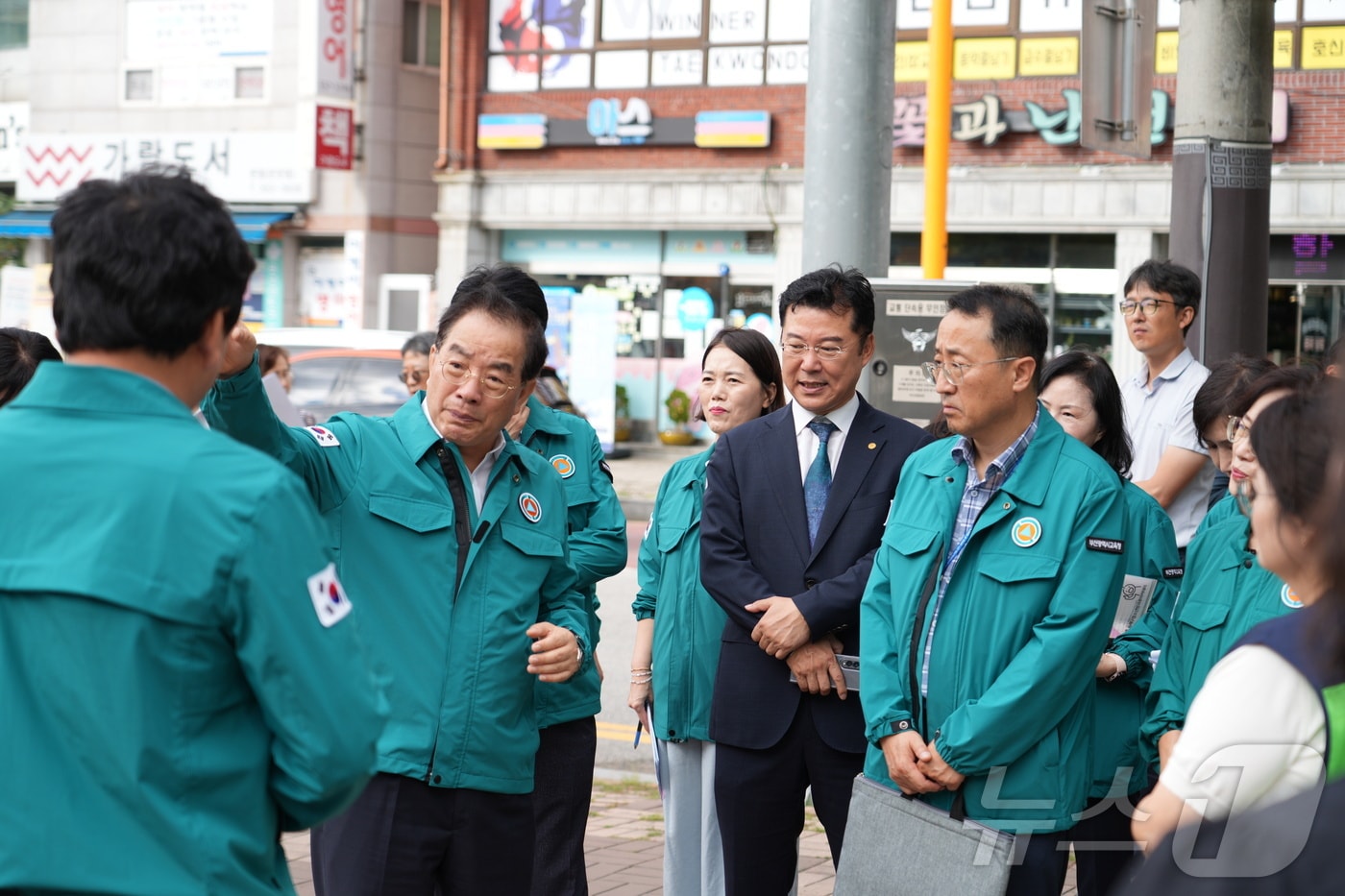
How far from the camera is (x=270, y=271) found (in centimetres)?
2570

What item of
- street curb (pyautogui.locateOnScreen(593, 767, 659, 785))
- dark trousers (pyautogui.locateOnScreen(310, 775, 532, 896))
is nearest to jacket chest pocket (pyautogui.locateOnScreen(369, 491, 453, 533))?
dark trousers (pyautogui.locateOnScreen(310, 775, 532, 896))

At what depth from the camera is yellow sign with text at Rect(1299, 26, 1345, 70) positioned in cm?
1878

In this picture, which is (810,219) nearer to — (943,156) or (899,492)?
(899,492)

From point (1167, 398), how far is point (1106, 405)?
4.25 ft

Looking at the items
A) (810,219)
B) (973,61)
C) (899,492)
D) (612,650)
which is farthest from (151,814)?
(973,61)

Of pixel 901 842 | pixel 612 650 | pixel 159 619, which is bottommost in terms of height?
pixel 612 650

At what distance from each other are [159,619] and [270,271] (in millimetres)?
24658

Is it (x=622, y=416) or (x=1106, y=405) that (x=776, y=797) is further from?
(x=622, y=416)

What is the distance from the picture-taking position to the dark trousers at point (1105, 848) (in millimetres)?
4090

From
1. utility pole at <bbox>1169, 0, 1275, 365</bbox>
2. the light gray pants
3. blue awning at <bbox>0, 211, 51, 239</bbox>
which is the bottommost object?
the light gray pants

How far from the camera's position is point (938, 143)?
1216 centimetres

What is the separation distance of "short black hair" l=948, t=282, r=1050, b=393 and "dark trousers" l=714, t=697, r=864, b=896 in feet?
3.64

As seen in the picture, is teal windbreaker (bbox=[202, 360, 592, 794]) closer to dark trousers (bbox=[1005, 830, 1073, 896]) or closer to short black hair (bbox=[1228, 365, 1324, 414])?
dark trousers (bbox=[1005, 830, 1073, 896])

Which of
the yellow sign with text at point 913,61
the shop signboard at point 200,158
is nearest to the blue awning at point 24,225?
the shop signboard at point 200,158
